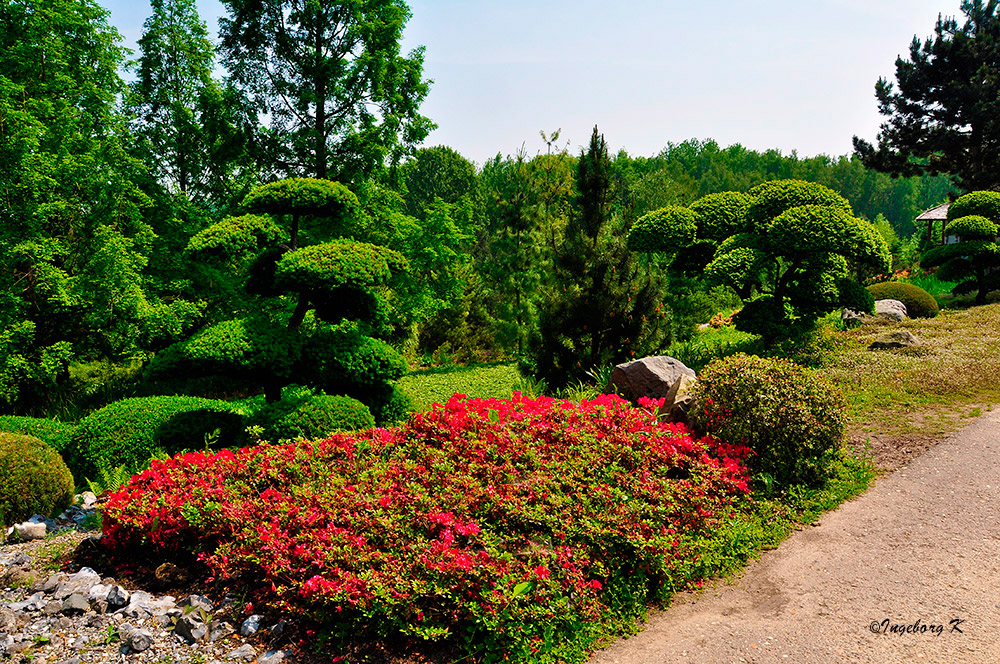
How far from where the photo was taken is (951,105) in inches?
1031

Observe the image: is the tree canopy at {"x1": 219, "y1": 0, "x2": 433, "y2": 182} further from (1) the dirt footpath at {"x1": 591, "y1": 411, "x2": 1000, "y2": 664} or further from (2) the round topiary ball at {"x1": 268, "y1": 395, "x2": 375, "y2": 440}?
(1) the dirt footpath at {"x1": 591, "y1": 411, "x2": 1000, "y2": 664}

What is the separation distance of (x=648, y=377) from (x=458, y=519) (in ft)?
16.8

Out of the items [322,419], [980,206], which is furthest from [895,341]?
[322,419]

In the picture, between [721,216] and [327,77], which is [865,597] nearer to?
[721,216]

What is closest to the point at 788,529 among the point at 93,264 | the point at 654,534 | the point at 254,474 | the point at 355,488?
the point at 654,534

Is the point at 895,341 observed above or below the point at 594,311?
below

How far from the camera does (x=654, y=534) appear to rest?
19.0 feet

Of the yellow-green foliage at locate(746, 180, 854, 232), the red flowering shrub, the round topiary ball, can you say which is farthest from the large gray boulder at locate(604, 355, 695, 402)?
the yellow-green foliage at locate(746, 180, 854, 232)

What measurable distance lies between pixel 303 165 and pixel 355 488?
44.3ft

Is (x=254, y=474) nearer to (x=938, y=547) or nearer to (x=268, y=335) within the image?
(x=268, y=335)

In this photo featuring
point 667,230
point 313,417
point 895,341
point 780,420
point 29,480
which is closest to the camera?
point 29,480

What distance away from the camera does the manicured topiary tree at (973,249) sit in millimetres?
20125

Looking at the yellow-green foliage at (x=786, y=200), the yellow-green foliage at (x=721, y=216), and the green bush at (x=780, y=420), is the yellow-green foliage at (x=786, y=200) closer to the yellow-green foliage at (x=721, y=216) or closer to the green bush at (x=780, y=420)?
the yellow-green foliage at (x=721, y=216)
